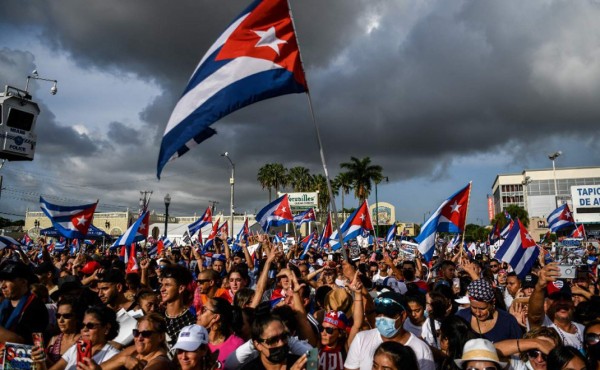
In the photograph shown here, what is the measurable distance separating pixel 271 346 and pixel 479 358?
1.49 m

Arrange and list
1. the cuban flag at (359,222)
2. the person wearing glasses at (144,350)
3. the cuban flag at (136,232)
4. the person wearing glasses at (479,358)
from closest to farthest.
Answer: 1. the person wearing glasses at (479,358)
2. the person wearing glasses at (144,350)
3. the cuban flag at (136,232)
4. the cuban flag at (359,222)

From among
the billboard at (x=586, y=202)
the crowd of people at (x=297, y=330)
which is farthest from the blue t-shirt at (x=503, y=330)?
the billboard at (x=586, y=202)

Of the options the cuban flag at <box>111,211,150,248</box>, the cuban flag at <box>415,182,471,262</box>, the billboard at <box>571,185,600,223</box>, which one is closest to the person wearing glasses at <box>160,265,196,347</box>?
the cuban flag at <box>415,182,471,262</box>

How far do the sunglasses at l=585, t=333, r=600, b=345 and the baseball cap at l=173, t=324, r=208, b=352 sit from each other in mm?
3322

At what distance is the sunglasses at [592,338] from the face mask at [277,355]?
8.87ft

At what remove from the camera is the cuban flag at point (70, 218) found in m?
13.6

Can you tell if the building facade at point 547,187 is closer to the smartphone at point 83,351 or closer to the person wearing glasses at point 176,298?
the person wearing glasses at point 176,298

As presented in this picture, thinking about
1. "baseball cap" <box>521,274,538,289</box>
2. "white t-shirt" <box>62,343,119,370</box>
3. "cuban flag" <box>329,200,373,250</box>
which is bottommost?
"white t-shirt" <box>62,343,119,370</box>

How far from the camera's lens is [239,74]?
18.7 feet

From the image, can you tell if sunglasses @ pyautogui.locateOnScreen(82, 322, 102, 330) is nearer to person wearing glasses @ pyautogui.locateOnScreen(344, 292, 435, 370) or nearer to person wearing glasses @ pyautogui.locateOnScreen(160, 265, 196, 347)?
person wearing glasses @ pyautogui.locateOnScreen(160, 265, 196, 347)

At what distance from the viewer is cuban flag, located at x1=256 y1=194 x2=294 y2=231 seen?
1614 cm

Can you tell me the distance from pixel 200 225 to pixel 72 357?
18069mm

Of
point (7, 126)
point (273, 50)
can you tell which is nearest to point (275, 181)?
point (7, 126)

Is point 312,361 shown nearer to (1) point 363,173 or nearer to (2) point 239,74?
(2) point 239,74
